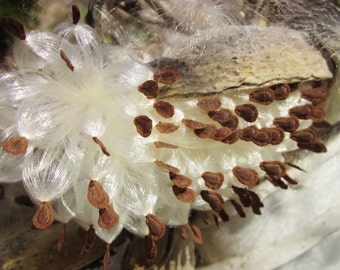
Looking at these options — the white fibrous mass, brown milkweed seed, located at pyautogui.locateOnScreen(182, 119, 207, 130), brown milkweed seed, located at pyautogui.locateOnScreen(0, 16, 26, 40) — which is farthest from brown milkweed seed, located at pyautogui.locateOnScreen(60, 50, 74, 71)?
brown milkweed seed, located at pyautogui.locateOnScreen(182, 119, 207, 130)

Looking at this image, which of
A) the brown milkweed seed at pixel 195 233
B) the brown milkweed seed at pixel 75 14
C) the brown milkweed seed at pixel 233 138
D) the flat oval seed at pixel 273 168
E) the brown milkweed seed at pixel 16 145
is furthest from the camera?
the brown milkweed seed at pixel 195 233

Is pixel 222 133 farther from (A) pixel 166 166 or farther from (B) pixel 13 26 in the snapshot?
(B) pixel 13 26

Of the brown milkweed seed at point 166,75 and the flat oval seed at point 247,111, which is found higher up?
the brown milkweed seed at point 166,75

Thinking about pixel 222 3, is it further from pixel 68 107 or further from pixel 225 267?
pixel 225 267

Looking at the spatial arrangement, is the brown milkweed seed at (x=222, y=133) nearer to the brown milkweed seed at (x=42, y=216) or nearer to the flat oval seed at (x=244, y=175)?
the flat oval seed at (x=244, y=175)

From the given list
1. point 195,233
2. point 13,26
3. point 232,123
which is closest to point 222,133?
point 232,123

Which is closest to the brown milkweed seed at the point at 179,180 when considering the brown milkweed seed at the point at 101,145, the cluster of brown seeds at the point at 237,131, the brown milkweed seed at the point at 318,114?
the cluster of brown seeds at the point at 237,131

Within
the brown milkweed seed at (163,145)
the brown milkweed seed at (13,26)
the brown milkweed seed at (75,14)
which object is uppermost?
the brown milkweed seed at (75,14)

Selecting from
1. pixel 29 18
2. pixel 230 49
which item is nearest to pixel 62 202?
pixel 29 18
